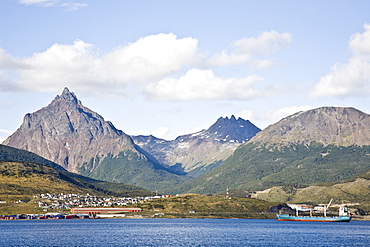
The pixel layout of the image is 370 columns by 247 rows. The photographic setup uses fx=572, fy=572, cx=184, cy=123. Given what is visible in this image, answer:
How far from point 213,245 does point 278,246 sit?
22531mm

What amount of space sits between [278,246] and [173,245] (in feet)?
119

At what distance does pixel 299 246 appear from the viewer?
198m

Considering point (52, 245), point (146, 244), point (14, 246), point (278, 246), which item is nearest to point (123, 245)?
point (146, 244)

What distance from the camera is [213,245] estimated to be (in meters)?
196

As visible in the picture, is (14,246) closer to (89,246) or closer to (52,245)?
(52,245)

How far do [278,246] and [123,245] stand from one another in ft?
175

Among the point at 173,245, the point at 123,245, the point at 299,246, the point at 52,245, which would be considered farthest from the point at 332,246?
the point at 52,245

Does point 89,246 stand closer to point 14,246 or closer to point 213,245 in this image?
point 14,246

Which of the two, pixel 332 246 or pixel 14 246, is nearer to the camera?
pixel 14 246

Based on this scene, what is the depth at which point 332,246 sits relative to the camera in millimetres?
199125

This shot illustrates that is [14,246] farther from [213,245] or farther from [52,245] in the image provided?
[213,245]

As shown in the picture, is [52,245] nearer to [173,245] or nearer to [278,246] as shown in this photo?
[173,245]

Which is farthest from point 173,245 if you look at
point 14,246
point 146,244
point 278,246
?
point 14,246

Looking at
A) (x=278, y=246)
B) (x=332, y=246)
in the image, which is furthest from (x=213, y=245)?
(x=332, y=246)
